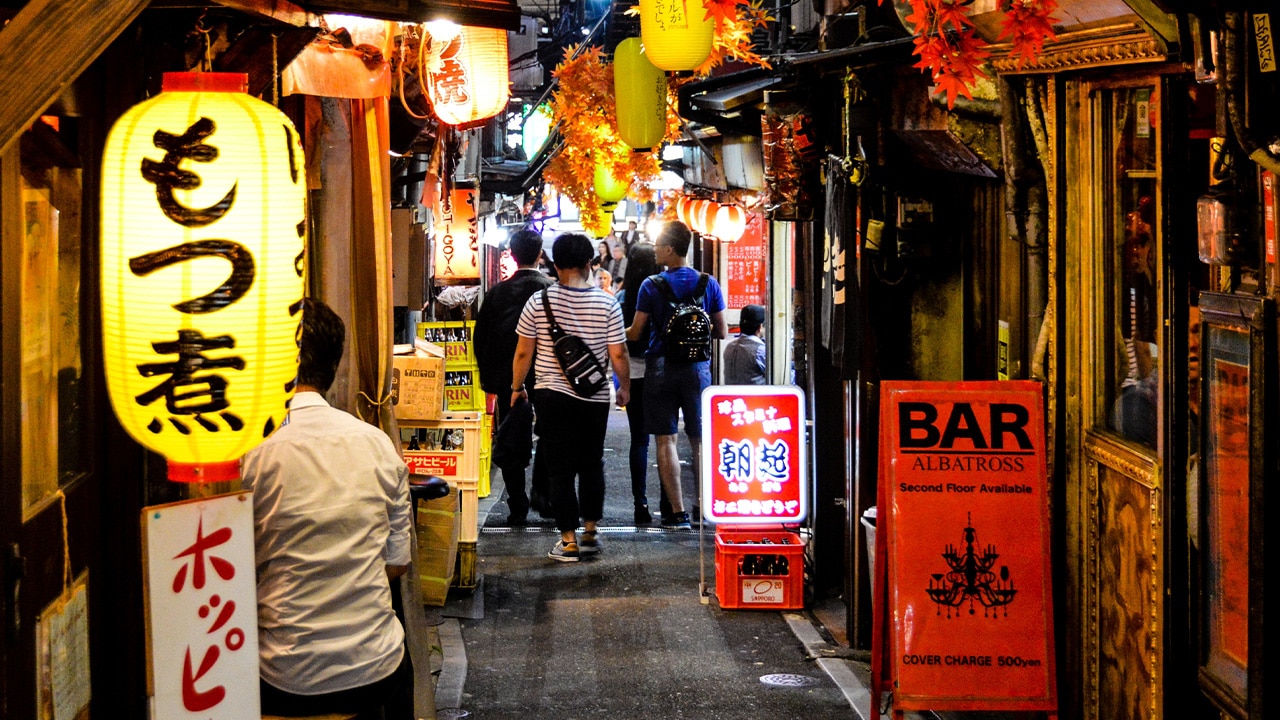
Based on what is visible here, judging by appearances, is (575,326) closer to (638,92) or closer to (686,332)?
(686,332)

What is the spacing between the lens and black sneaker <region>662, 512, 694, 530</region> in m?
13.2

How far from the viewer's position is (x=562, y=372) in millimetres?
11438

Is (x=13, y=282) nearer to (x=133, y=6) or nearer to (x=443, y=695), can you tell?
(x=133, y=6)

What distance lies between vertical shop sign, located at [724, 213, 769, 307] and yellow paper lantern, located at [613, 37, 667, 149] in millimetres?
6435

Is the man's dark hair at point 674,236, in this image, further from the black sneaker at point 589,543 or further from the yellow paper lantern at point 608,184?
the yellow paper lantern at point 608,184

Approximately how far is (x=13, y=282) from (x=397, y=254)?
8.40 metres

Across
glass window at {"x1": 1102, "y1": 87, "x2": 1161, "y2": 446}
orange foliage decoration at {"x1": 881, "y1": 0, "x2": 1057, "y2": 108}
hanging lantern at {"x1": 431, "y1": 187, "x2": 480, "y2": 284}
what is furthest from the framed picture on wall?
hanging lantern at {"x1": 431, "y1": 187, "x2": 480, "y2": 284}

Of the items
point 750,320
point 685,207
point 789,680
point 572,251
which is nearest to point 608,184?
point 685,207

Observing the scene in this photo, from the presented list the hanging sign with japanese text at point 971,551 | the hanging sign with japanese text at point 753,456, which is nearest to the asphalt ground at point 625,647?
the hanging sign with japanese text at point 753,456

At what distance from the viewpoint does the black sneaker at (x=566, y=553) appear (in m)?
11.6

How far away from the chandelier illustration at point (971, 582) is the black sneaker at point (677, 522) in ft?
22.1

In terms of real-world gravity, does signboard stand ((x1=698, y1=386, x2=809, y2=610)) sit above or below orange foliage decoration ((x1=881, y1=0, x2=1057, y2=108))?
below

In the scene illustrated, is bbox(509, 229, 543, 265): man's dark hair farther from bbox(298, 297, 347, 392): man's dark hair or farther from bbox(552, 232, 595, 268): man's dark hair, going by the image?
bbox(298, 297, 347, 392): man's dark hair

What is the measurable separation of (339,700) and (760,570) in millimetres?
5727
